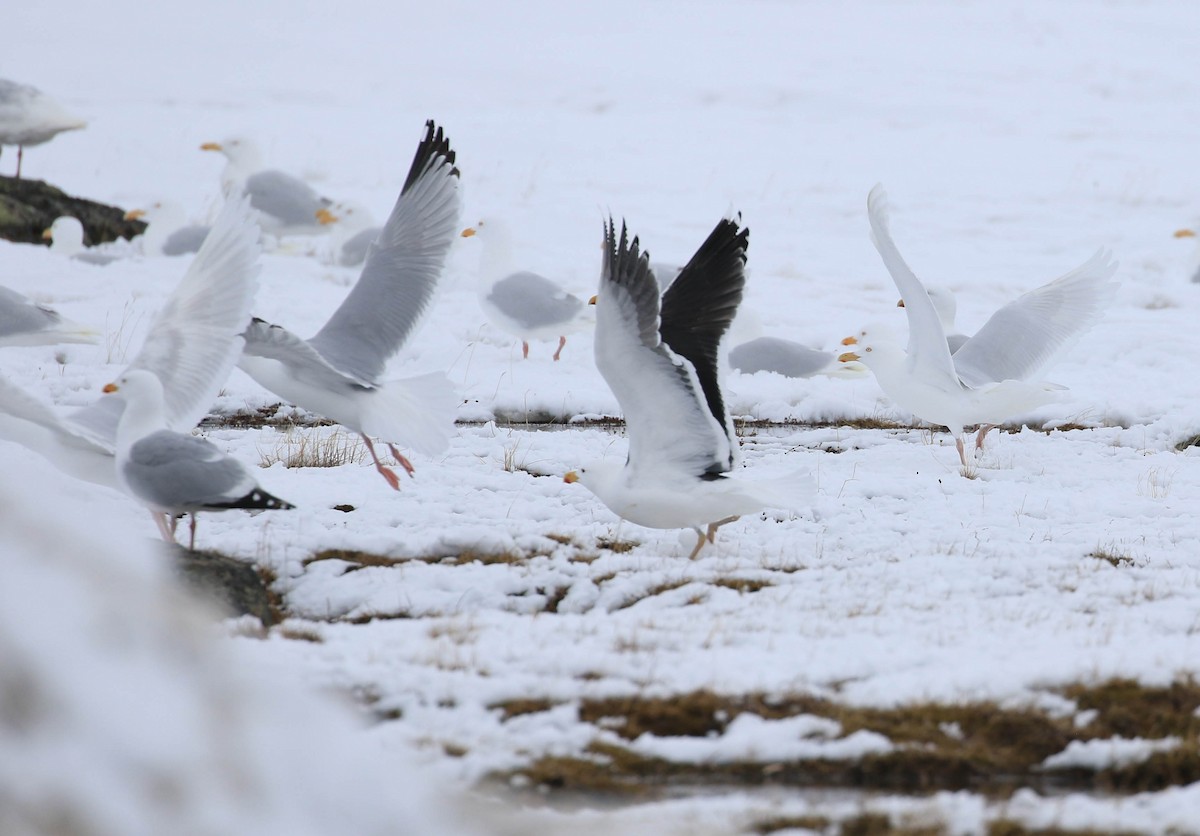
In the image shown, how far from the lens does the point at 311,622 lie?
18.9 feet

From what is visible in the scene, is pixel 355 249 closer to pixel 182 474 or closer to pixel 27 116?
pixel 27 116

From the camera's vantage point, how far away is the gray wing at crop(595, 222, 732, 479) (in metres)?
6.33

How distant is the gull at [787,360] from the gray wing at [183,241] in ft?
24.7

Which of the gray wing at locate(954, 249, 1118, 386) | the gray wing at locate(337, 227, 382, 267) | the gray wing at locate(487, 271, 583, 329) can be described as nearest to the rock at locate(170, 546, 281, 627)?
the gray wing at locate(954, 249, 1118, 386)

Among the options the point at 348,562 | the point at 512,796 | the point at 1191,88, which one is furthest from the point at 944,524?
the point at 1191,88

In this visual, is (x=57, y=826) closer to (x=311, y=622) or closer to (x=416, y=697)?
(x=416, y=697)

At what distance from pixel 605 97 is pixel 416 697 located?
89.6 feet

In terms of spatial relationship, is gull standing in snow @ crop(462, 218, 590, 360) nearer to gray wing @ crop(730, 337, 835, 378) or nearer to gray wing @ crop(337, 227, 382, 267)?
gray wing @ crop(730, 337, 835, 378)

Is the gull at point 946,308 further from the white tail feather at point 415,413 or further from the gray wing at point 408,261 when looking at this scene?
the white tail feather at point 415,413

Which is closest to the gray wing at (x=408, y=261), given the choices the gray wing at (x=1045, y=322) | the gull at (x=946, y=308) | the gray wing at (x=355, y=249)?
the gray wing at (x=1045, y=322)

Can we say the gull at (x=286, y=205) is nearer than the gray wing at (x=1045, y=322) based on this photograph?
No

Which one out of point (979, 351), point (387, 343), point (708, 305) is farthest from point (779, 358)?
point (708, 305)

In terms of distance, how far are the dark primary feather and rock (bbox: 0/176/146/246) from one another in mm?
12993

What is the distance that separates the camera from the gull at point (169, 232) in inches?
671
